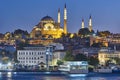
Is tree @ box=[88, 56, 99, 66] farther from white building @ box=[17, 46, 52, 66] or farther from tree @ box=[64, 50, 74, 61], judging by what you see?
white building @ box=[17, 46, 52, 66]

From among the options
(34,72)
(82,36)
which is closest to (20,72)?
(34,72)

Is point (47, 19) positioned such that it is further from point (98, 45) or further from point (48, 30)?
point (98, 45)

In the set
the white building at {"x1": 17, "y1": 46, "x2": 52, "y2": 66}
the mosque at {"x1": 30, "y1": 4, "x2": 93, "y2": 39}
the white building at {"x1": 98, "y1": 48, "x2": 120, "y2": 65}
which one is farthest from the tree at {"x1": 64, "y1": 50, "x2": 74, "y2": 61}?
the mosque at {"x1": 30, "y1": 4, "x2": 93, "y2": 39}

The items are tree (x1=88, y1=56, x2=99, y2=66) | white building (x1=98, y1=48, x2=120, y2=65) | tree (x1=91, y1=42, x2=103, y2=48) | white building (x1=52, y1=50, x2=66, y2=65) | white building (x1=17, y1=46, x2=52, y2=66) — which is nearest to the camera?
tree (x1=88, y1=56, x2=99, y2=66)

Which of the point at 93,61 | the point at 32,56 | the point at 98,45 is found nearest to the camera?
the point at 93,61

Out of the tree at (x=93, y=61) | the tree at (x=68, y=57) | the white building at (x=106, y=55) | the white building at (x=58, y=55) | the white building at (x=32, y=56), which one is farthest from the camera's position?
the white building at (x=106, y=55)

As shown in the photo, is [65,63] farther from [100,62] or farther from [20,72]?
[100,62]

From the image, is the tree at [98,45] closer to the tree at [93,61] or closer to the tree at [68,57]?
the tree at [68,57]

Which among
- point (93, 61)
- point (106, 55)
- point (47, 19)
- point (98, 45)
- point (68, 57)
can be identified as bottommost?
point (93, 61)

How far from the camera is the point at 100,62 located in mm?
75625

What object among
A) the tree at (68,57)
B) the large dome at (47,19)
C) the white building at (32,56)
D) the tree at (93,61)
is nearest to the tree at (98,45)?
the white building at (32,56)

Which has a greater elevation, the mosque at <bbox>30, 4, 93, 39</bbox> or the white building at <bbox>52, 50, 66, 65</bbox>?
the mosque at <bbox>30, 4, 93, 39</bbox>

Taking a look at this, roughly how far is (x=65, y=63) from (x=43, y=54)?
11.1 metres

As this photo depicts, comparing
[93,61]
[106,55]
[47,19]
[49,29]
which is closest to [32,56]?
[106,55]
